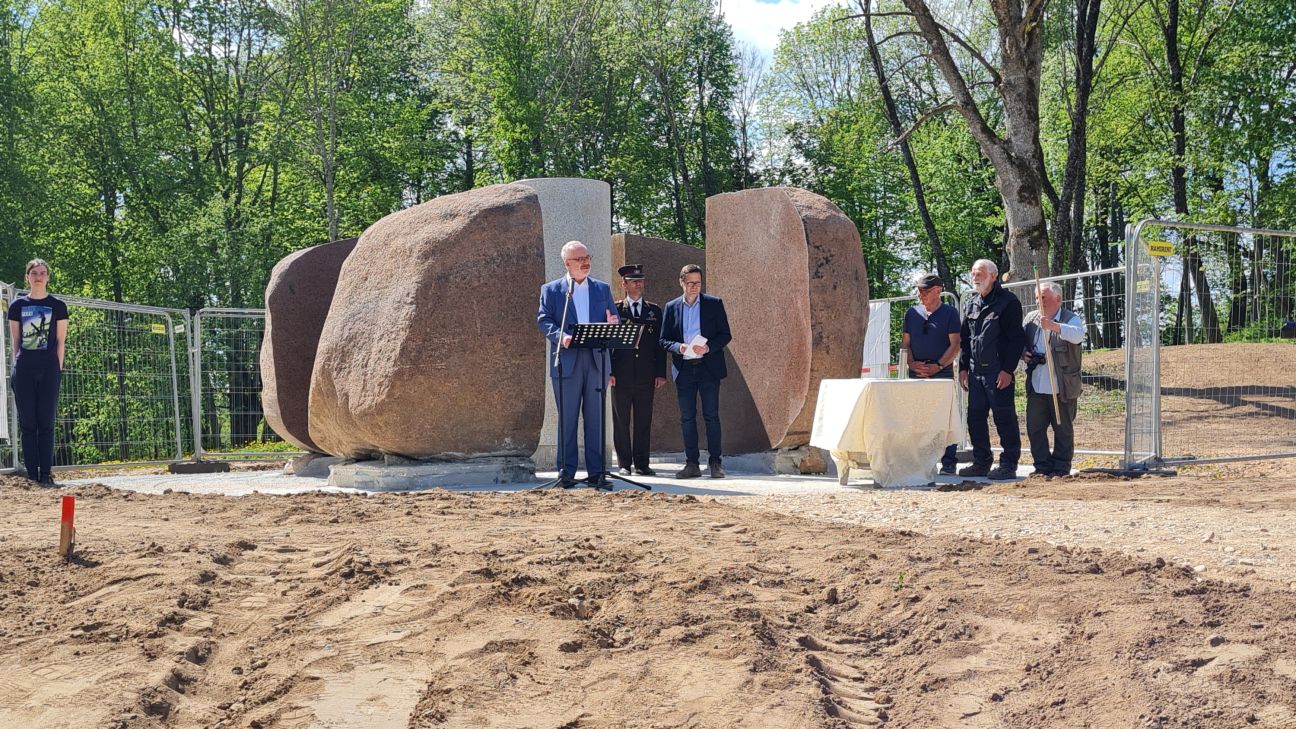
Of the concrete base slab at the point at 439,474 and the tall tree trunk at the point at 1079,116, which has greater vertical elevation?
the tall tree trunk at the point at 1079,116

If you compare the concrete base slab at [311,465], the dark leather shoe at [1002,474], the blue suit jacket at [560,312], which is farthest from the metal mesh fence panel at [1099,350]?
the concrete base slab at [311,465]

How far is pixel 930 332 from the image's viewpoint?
30.6 ft

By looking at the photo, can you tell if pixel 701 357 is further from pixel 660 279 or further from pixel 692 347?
pixel 660 279

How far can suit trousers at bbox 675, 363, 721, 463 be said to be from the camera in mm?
9500

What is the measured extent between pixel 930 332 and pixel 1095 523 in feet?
11.3

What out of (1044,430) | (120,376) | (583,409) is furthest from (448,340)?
(120,376)

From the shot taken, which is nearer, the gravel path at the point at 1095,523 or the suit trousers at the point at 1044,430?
the gravel path at the point at 1095,523

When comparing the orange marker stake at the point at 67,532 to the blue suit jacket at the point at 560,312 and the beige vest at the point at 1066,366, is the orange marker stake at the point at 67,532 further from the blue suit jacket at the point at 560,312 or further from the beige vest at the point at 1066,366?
the beige vest at the point at 1066,366

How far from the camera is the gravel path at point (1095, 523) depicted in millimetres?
4984

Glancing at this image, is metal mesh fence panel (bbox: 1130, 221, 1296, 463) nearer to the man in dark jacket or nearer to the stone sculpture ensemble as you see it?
the man in dark jacket

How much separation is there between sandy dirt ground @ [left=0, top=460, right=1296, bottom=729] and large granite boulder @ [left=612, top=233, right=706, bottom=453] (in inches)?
231

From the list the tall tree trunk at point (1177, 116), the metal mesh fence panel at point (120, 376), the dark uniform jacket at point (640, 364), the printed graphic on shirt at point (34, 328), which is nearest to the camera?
the printed graphic on shirt at point (34, 328)

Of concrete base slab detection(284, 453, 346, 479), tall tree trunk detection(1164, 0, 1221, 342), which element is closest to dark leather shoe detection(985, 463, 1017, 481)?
concrete base slab detection(284, 453, 346, 479)

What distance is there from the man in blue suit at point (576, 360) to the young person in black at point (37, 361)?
13.6 ft
